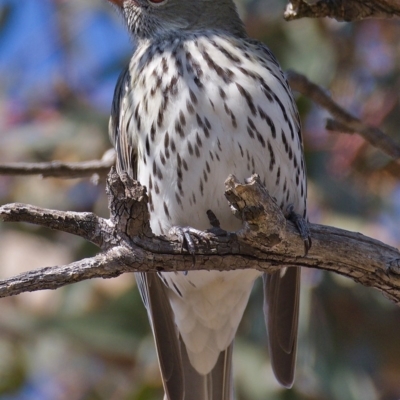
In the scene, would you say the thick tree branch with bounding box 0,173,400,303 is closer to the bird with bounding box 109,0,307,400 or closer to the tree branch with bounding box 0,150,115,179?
the bird with bounding box 109,0,307,400

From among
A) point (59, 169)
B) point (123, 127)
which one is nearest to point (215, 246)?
point (123, 127)

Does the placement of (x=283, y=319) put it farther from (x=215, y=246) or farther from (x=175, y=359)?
(x=215, y=246)

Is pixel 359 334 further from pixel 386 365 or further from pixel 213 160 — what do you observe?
pixel 213 160

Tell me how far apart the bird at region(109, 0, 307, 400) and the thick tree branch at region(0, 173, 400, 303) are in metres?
0.16

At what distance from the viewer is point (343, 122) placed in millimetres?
3719

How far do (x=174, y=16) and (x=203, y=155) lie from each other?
1.09 m

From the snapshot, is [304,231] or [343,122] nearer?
[304,231]

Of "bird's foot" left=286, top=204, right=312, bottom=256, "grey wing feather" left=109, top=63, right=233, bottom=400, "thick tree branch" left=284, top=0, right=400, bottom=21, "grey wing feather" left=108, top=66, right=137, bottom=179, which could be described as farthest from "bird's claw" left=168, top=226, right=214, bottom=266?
"thick tree branch" left=284, top=0, right=400, bottom=21

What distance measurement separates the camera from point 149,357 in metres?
4.52

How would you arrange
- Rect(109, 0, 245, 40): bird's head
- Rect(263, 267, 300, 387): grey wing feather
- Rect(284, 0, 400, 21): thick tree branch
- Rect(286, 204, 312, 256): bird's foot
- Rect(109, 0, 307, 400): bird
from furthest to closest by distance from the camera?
Rect(109, 0, 245, 40): bird's head
Rect(263, 267, 300, 387): grey wing feather
Rect(109, 0, 307, 400): bird
Rect(284, 0, 400, 21): thick tree branch
Rect(286, 204, 312, 256): bird's foot

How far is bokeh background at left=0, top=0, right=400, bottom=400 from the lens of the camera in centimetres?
450

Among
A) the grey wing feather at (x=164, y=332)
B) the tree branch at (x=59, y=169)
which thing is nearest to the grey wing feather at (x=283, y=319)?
the grey wing feather at (x=164, y=332)

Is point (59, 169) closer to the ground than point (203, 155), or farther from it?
farther from it

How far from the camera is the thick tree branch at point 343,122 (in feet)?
12.0
